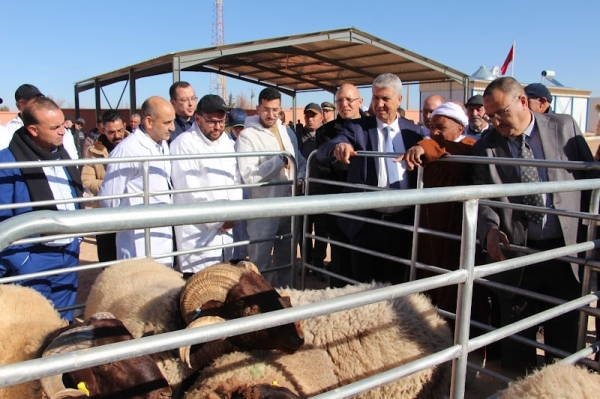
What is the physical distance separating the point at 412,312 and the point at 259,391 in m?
1.33

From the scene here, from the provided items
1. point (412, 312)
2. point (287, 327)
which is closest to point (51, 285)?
point (287, 327)

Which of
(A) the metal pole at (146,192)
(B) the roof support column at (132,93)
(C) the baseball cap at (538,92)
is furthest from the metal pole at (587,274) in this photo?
(B) the roof support column at (132,93)

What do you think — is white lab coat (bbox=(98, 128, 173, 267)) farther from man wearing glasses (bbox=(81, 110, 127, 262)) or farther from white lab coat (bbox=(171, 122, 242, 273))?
man wearing glasses (bbox=(81, 110, 127, 262))

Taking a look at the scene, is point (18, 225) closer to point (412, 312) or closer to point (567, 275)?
point (412, 312)

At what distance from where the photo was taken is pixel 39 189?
365cm

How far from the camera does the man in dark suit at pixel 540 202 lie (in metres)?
2.97

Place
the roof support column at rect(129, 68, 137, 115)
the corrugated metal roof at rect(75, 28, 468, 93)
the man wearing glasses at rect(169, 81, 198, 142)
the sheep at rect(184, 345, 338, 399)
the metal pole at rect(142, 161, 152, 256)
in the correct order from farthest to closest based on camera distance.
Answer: the roof support column at rect(129, 68, 137, 115), the corrugated metal roof at rect(75, 28, 468, 93), the man wearing glasses at rect(169, 81, 198, 142), the metal pole at rect(142, 161, 152, 256), the sheep at rect(184, 345, 338, 399)

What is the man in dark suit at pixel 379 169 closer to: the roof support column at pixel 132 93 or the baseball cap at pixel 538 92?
the baseball cap at pixel 538 92

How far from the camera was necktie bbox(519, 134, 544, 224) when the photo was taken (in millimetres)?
2926

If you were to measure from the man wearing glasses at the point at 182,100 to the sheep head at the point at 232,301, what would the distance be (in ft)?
12.3

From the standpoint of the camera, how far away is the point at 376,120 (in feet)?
13.1

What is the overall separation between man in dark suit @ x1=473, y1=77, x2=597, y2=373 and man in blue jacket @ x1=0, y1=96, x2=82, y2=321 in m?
3.21

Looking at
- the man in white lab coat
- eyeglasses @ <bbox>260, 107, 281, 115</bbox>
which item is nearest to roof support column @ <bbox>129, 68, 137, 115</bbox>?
eyeglasses @ <bbox>260, 107, 281, 115</bbox>

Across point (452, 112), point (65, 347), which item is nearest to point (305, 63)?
point (452, 112)
